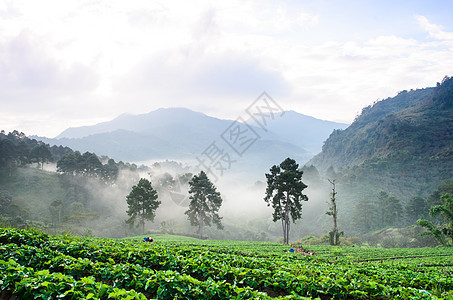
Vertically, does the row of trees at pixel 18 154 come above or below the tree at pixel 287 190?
above

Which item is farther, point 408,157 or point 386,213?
point 408,157

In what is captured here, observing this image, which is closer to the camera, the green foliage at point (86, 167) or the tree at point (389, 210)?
the tree at point (389, 210)

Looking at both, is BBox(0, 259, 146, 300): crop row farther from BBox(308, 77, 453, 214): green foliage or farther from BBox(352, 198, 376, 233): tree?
BBox(308, 77, 453, 214): green foliage

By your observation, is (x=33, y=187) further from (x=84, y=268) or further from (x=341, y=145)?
(x=341, y=145)

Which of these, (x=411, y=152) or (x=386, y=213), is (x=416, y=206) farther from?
(x=411, y=152)

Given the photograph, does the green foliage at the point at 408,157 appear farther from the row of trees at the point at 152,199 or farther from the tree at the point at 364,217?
the row of trees at the point at 152,199

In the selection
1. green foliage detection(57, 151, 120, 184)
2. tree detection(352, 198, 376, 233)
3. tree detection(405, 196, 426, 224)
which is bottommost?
tree detection(352, 198, 376, 233)

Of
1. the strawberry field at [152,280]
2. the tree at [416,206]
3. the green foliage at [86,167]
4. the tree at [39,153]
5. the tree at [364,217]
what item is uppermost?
the tree at [39,153]

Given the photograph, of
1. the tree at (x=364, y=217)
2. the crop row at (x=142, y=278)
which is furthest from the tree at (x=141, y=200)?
the tree at (x=364, y=217)

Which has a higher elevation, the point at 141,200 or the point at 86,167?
the point at 86,167

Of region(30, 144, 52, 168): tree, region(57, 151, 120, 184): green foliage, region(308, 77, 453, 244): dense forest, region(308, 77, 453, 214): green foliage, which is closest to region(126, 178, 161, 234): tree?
region(57, 151, 120, 184): green foliage

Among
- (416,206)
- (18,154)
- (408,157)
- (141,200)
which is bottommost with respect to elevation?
(416,206)

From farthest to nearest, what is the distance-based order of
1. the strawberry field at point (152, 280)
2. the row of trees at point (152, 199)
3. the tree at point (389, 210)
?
the tree at point (389, 210) < the row of trees at point (152, 199) < the strawberry field at point (152, 280)

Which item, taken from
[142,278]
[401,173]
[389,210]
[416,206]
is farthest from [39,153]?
[401,173]
